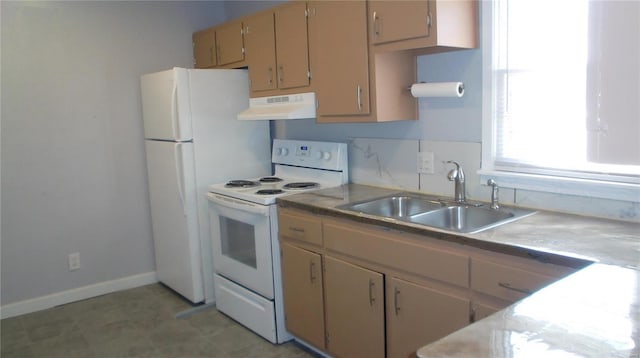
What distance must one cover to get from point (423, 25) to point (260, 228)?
4.69 ft

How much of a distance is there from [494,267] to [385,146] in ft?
4.40

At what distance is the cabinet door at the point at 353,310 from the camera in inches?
96.3

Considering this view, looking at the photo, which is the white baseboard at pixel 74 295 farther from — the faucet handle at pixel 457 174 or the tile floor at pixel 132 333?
the faucet handle at pixel 457 174

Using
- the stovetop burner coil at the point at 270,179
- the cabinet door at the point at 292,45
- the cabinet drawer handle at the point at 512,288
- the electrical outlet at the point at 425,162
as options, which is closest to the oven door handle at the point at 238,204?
the stovetop burner coil at the point at 270,179

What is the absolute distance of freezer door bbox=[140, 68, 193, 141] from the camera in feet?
11.6

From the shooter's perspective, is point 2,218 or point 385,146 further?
point 2,218

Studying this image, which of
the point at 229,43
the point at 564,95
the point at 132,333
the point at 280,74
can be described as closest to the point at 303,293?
the point at 132,333

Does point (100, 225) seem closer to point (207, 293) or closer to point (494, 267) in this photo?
point (207, 293)

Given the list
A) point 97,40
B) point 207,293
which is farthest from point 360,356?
point 97,40

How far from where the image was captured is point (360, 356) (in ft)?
8.43

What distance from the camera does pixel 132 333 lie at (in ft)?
11.1

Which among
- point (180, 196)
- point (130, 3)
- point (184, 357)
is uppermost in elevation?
point (130, 3)

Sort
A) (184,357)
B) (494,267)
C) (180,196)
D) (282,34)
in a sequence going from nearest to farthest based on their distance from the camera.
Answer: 1. (494,267)
2. (184,357)
3. (282,34)
4. (180,196)

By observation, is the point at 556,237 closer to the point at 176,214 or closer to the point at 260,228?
the point at 260,228
